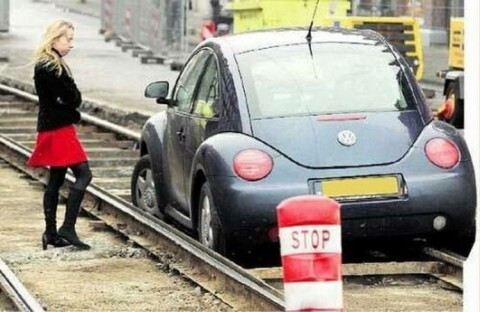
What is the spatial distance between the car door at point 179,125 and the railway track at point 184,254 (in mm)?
271

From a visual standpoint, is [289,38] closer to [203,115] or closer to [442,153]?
[203,115]

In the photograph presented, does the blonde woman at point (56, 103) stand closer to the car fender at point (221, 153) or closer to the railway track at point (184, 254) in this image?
the railway track at point (184, 254)

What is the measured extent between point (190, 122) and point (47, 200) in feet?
3.76

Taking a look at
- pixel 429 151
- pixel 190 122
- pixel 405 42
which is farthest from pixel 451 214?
pixel 405 42

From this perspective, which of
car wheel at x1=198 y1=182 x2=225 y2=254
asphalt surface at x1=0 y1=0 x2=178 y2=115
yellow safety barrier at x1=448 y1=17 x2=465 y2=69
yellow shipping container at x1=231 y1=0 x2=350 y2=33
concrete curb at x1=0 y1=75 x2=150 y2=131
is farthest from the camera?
yellow shipping container at x1=231 y1=0 x2=350 y2=33

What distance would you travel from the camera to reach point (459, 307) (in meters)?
8.41

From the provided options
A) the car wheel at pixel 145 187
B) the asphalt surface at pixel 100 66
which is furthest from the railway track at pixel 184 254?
the asphalt surface at pixel 100 66

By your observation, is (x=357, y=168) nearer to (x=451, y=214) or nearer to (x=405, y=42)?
(x=451, y=214)

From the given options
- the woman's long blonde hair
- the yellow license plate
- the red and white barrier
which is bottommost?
the yellow license plate

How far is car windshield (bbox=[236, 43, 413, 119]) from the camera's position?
31.6 ft

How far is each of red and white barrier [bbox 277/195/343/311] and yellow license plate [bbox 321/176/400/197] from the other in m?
4.00

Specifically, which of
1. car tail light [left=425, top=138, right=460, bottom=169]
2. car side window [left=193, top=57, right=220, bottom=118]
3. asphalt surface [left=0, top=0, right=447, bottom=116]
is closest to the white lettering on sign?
car tail light [left=425, top=138, right=460, bottom=169]

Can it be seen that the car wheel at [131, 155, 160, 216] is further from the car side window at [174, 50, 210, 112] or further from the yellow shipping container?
the yellow shipping container

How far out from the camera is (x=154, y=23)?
121ft
